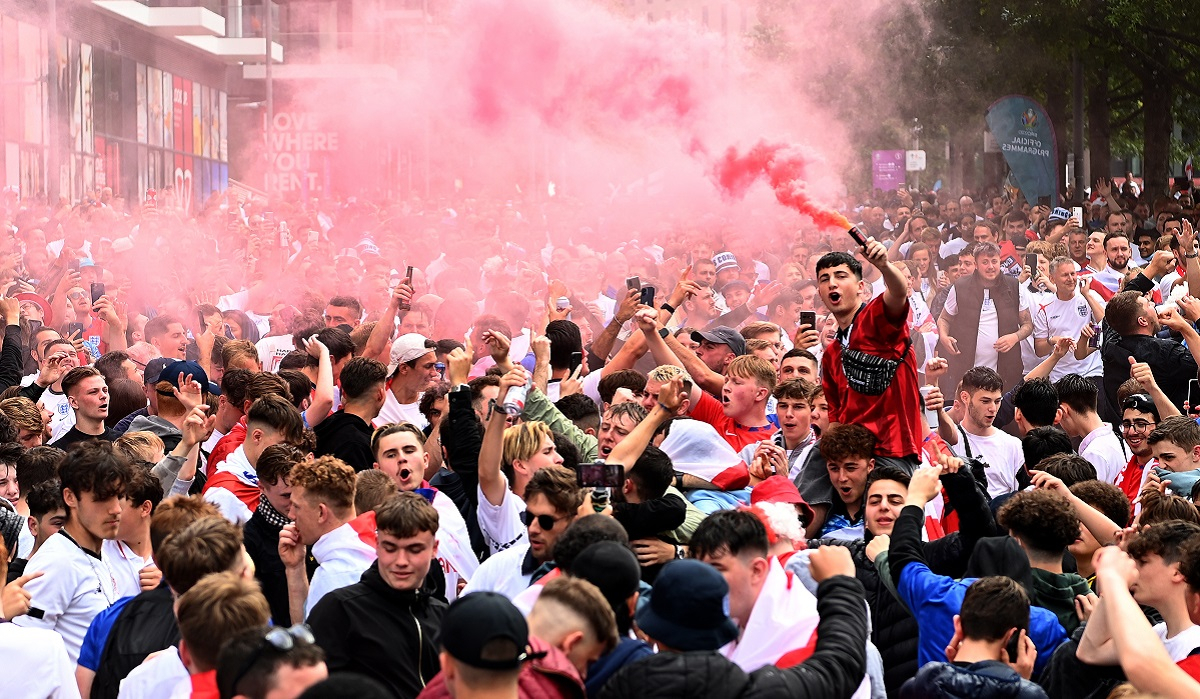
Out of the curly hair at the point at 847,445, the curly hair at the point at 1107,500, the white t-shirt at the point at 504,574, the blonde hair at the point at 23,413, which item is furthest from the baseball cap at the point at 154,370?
the curly hair at the point at 1107,500

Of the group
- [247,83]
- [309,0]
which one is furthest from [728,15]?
[247,83]

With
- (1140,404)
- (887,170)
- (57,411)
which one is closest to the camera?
(1140,404)

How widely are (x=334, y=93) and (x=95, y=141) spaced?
11514 mm

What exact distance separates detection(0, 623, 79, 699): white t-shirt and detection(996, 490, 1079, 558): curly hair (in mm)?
3305

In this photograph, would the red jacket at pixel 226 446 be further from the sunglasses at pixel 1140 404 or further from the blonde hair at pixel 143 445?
the sunglasses at pixel 1140 404

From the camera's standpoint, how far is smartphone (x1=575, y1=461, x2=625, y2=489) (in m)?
5.26

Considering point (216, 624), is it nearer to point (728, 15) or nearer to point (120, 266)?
point (120, 266)

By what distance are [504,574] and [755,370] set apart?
2.79 meters

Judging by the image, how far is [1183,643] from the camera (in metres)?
4.61

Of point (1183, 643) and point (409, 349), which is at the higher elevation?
point (409, 349)

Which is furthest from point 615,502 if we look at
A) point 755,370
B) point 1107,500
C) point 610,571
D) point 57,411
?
point 57,411

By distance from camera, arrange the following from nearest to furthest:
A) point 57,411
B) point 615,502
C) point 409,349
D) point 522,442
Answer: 1. point 615,502
2. point 522,442
3. point 409,349
4. point 57,411

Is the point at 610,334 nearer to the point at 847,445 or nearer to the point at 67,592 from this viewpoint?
the point at 847,445

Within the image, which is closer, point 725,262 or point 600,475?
point 600,475
